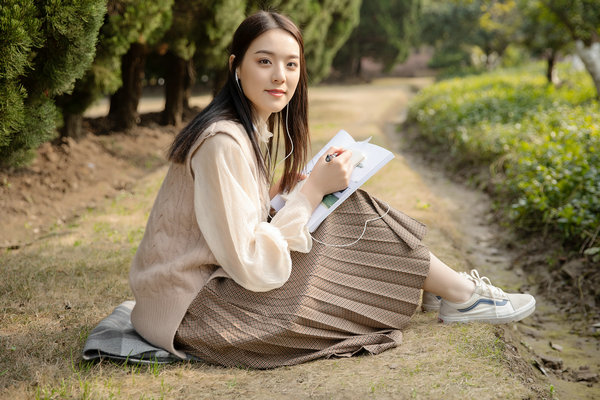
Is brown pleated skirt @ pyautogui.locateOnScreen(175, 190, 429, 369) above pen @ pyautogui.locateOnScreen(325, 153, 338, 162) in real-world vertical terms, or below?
below

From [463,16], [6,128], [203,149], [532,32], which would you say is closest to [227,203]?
[203,149]

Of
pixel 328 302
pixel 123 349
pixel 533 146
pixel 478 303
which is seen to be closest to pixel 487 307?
pixel 478 303

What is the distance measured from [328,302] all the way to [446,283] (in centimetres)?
59

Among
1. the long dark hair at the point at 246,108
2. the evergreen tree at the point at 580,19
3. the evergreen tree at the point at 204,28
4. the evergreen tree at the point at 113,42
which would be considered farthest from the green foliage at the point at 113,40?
the evergreen tree at the point at 580,19

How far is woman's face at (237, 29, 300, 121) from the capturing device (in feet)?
7.88

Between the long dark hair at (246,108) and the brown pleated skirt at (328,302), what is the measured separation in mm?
342

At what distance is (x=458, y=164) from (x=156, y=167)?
3596 millimetres

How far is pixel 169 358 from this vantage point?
7.97ft

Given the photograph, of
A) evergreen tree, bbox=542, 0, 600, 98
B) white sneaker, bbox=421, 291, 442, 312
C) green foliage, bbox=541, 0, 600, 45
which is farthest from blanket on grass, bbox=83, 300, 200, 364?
green foliage, bbox=541, 0, 600, 45

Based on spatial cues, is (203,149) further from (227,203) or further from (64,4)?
(64,4)

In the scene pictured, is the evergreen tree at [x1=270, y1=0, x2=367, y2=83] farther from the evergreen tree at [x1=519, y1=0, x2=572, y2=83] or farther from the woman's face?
the woman's face

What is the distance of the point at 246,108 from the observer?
2443 millimetres

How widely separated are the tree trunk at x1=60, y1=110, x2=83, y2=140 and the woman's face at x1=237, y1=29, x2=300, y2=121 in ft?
14.6

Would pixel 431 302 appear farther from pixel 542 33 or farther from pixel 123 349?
pixel 542 33
